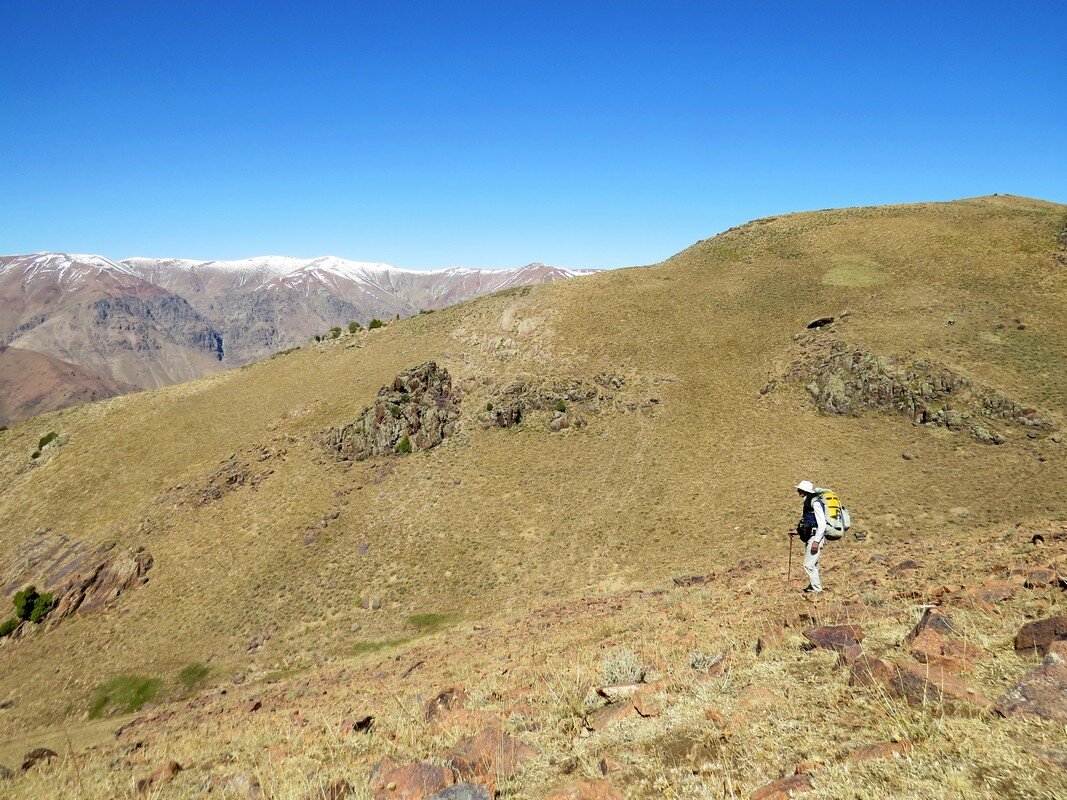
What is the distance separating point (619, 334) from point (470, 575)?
31043 mm

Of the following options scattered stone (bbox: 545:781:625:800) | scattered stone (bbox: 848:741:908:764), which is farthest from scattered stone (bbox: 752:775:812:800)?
scattered stone (bbox: 545:781:625:800)

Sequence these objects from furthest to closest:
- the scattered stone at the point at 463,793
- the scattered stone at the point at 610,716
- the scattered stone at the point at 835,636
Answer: the scattered stone at the point at 835,636, the scattered stone at the point at 610,716, the scattered stone at the point at 463,793

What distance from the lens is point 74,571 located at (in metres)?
35.9

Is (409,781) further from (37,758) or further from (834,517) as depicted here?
(37,758)

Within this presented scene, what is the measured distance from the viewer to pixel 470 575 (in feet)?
99.8

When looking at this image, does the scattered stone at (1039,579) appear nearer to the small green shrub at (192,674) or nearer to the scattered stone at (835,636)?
the scattered stone at (835,636)

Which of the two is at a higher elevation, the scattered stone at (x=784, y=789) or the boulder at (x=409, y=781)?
the scattered stone at (x=784, y=789)

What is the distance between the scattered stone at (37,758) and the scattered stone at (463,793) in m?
13.8

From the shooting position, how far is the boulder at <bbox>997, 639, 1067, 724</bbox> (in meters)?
5.07

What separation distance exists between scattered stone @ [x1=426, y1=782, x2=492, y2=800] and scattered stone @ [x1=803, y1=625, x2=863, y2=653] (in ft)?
19.9

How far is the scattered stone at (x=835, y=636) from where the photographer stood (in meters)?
8.44

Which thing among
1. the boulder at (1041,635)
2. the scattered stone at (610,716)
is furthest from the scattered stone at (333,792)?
the boulder at (1041,635)

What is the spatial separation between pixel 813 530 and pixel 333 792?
492 inches

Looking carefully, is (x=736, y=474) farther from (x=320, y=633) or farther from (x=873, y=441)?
(x=320, y=633)
